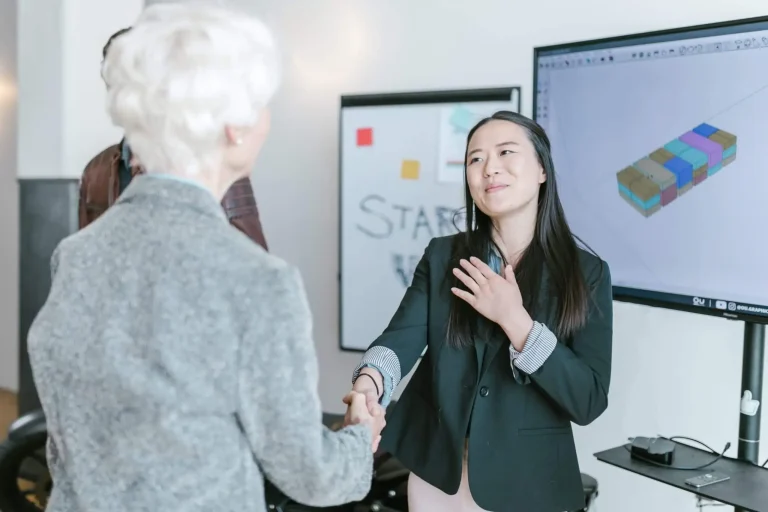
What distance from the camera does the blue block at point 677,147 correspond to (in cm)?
185

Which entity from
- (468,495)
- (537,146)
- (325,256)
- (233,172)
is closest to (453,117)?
(325,256)

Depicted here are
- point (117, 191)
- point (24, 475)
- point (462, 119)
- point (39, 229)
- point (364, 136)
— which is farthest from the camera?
point (39, 229)

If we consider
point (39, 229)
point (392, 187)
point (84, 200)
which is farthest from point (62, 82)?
point (392, 187)

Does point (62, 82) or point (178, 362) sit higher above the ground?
point (62, 82)

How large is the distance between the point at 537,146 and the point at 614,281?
570mm

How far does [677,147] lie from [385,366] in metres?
0.88

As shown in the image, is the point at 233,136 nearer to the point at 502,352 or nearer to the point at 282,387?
the point at 282,387

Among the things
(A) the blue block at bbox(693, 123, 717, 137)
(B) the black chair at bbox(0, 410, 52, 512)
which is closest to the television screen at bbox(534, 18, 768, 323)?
(A) the blue block at bbox(693, 123, 717, 137)

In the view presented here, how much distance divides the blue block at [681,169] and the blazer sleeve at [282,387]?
1185 mm

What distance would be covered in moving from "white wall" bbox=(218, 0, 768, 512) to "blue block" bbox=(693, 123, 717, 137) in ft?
A: 1.76

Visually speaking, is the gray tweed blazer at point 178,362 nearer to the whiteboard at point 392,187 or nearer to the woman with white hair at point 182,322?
the woman with white hair at point 182,322

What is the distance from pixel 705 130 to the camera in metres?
1.80

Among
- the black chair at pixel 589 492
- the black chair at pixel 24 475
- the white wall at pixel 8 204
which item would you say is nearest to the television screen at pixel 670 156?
the black chair at pixel 589 492

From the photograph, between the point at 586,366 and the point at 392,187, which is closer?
the point at 586,366
